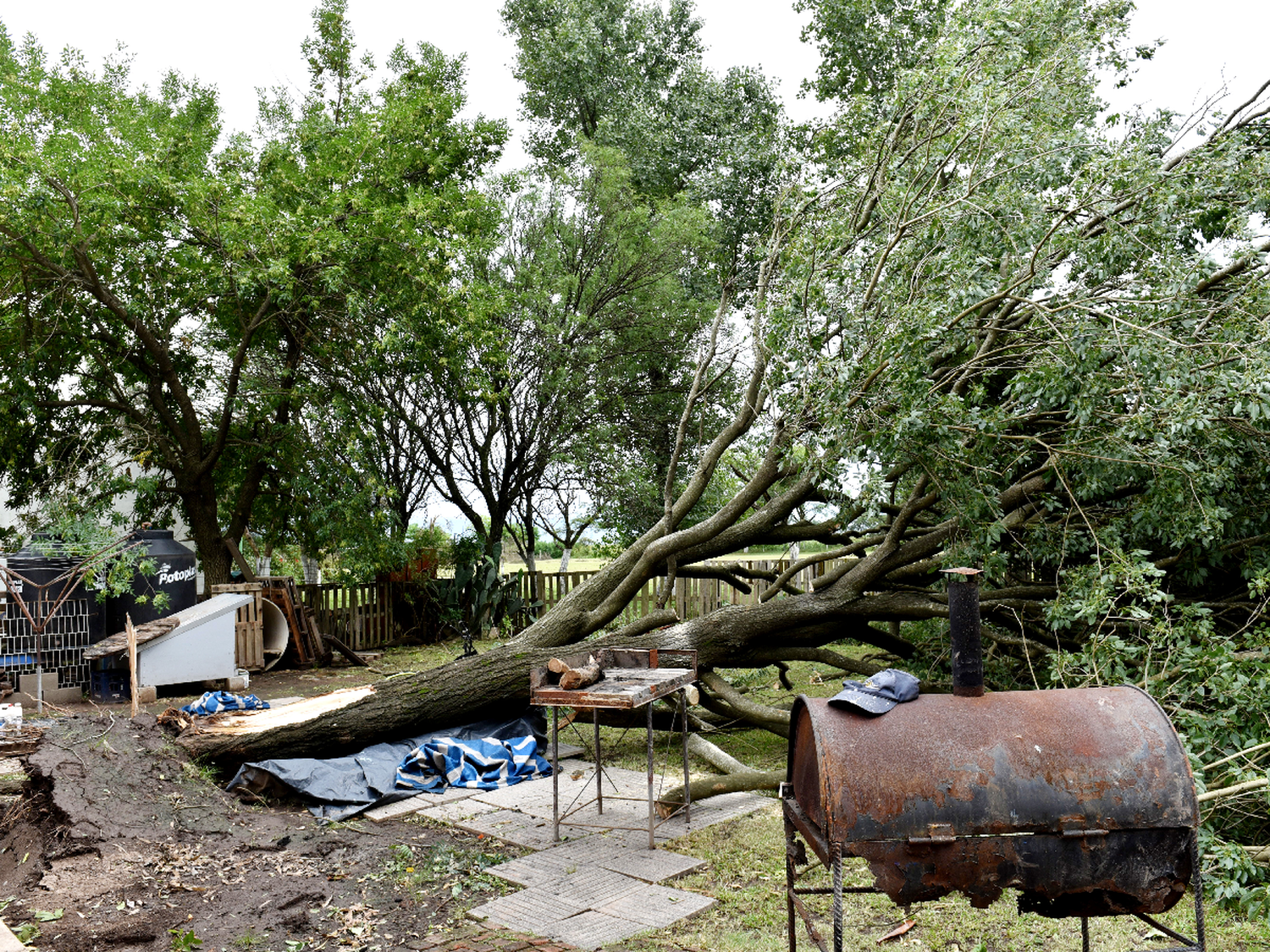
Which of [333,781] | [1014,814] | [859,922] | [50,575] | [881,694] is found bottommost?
[859,922]

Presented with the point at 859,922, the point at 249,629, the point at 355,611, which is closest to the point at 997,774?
the point at 859,922

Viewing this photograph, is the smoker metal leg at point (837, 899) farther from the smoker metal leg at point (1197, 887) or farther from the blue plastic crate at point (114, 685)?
the blue plastic crate at point (114, 685)

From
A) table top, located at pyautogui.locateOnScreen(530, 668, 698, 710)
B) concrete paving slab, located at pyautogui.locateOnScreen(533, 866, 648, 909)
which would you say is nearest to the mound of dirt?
concrete paving slab, located at pyautogui.locateOnScreen(533, 866, 648, 909)

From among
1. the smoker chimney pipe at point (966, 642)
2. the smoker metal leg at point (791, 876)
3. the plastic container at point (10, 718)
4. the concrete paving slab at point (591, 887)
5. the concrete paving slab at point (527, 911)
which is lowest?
the concrete paving slab at point (591, 887)

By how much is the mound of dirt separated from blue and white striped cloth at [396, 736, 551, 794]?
83cm

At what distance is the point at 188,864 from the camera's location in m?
4.99

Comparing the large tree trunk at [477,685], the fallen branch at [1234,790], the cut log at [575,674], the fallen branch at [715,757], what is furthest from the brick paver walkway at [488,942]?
the large tree trunk at [477,685]

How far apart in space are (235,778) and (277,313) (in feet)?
26.0

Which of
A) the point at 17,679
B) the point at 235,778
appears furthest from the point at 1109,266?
the point at 17,679

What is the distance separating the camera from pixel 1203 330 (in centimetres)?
521

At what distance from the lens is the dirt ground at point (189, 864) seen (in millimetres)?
4172

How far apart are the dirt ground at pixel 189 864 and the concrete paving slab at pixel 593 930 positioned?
565mm

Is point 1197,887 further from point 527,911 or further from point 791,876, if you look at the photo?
point 527,911

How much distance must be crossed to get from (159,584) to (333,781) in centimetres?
616
